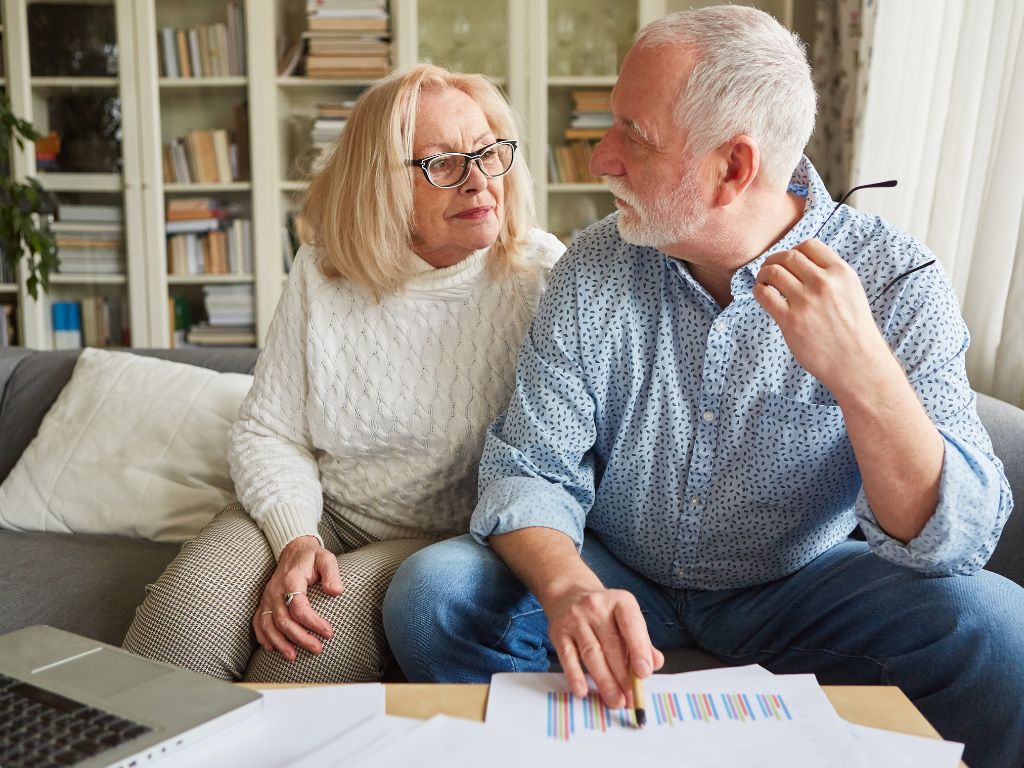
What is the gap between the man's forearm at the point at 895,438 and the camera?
0.89 metres

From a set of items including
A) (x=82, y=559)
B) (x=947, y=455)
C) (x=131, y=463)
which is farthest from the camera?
(x=131, y=463)

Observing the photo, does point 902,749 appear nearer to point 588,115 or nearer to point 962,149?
point 962,149

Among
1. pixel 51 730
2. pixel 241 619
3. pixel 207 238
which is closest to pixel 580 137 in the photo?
pixel 207 238

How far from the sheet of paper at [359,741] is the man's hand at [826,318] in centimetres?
52

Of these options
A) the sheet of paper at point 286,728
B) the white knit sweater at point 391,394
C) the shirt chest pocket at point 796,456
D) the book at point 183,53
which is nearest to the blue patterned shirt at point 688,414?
the shirt chest pocket at point 796,456

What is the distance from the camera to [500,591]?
41.7 inches

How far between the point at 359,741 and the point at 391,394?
0.70m

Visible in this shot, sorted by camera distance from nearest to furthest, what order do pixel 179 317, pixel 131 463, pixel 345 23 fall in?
1. pixel 131 463
2. pixel 345 23
3. pixel 179 317

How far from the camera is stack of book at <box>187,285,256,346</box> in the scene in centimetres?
334

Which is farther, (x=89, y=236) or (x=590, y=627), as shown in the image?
(x=89, y=236)

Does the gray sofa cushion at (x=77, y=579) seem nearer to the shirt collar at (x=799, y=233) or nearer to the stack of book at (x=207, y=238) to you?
the shirt collar at (x=799, y=233)

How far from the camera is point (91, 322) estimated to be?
337 centimetres

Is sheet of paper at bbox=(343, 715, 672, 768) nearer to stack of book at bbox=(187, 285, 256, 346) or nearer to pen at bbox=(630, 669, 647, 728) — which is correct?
pen at bbox=(630, 669, 647, 728)

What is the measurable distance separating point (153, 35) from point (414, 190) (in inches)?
93.7
